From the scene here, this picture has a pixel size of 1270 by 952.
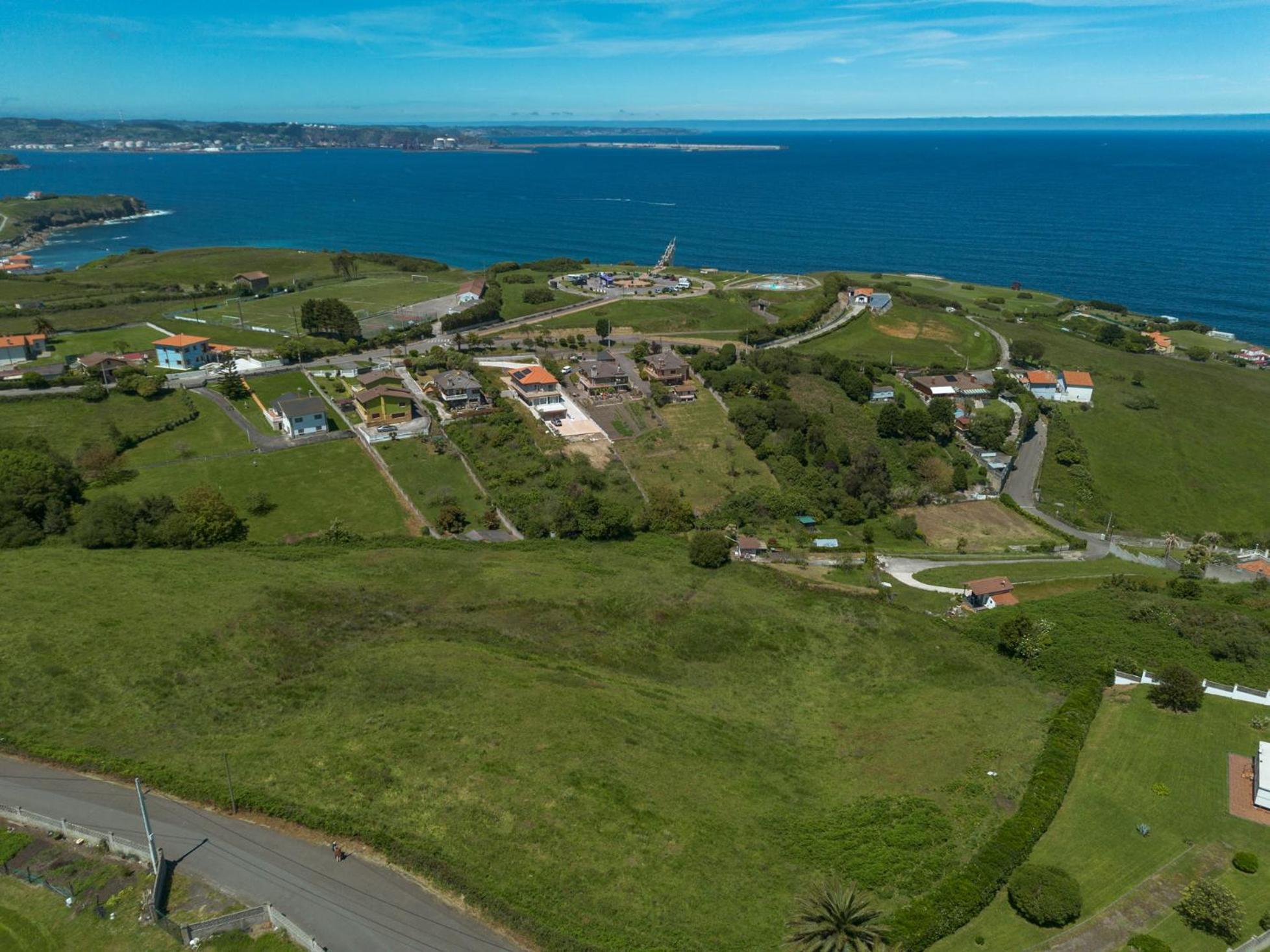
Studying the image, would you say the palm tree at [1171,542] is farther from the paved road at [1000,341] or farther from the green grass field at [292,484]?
the green grass field at [292,484]

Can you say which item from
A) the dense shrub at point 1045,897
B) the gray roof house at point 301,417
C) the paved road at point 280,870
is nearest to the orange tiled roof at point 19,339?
the gray roof house at point 301,417

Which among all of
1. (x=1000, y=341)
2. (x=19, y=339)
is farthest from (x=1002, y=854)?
(x=19, y=339)

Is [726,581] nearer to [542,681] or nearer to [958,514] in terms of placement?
[542,681]

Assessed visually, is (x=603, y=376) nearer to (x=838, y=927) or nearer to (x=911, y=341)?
(x=911, y=341)

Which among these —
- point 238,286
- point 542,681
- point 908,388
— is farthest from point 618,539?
point 238,286

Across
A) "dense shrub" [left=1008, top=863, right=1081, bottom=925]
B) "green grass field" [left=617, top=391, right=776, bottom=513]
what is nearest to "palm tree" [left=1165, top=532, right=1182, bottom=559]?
"green grass field" [left=617, top=391, right=776, bottom=513]

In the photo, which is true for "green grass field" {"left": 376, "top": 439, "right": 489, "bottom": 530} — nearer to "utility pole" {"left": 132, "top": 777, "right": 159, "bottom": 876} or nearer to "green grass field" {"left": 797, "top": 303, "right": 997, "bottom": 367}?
"utility pole" {"left": 132, "top": 777, "right": 159, "bottom": 876}
